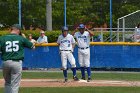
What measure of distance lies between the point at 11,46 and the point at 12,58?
0.29 m

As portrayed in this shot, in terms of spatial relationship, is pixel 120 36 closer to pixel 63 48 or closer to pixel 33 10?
pixel 63 48

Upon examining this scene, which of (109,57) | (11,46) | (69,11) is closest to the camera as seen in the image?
(11,46)

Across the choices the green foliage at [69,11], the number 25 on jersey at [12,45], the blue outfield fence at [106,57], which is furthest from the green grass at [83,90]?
the green foliage at [69,11]

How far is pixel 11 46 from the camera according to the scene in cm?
1194

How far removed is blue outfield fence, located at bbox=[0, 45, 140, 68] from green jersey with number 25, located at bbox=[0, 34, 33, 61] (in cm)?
1282

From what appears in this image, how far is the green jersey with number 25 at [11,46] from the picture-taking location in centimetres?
1195

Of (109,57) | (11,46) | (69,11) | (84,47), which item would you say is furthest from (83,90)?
(69,11)

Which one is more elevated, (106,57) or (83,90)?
(106,57)

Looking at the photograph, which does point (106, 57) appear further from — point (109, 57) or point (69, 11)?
point (69, 11)

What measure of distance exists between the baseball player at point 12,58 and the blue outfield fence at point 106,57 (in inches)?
505

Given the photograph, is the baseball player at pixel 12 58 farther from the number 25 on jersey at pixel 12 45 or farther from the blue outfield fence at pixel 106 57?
the blue outfield fence at pixel 106 57

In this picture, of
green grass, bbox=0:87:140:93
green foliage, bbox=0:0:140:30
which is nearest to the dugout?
green grass, bbox=0:87:140:93

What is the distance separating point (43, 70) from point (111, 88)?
10.2 m

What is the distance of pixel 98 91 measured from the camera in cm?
1477
